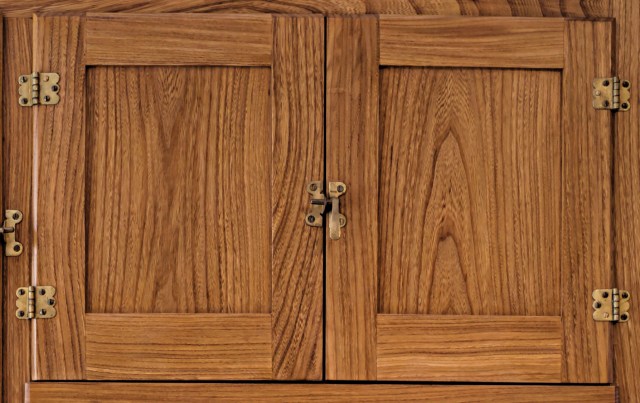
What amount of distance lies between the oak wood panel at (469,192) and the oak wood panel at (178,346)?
193 mm

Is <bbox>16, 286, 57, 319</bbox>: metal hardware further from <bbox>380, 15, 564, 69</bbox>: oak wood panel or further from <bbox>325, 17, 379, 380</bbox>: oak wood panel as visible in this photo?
<bbox>380, 15, 564, 69</bbox>: oak wood panel

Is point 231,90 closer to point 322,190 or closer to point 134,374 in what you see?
point 322,190

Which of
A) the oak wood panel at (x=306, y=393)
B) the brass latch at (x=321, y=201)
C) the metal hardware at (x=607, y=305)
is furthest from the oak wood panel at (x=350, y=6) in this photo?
the oak wood panel at (x=306, y=393)

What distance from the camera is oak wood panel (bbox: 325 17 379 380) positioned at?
3.29 ft

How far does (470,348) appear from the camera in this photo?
3.30 ft

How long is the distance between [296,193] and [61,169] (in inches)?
13.0

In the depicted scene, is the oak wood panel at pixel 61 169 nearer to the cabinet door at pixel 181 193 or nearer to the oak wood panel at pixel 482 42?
the cabinet door at pixel 181 193

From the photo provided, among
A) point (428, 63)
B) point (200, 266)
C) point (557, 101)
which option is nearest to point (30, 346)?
point (200, 266)

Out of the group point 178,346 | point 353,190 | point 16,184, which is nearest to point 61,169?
point 16,184

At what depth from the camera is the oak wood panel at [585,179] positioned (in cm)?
101

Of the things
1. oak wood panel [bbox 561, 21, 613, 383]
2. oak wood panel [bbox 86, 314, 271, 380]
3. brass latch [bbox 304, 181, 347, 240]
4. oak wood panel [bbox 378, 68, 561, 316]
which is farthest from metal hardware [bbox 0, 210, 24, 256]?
oak wood panel [bbox 561, 21, 613, 383]

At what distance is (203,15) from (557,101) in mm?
511

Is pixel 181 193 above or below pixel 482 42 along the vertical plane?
below

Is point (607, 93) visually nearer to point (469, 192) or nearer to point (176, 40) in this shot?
point (469, 192)
